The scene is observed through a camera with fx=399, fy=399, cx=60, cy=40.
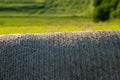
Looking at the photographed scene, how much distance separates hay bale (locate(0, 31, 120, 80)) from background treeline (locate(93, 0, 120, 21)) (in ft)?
105

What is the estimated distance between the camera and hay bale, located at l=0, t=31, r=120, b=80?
5.80 meters

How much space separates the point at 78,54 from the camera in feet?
19.3

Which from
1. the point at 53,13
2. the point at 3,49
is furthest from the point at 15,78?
the point at 53,13

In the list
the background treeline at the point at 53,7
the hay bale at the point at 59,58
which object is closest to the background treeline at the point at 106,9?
the background treeline at the point at 53,7

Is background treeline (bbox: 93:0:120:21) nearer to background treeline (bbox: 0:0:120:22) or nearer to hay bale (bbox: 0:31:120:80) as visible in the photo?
background treeline (bbox: 0:0:120:22)

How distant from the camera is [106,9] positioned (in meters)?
41.3

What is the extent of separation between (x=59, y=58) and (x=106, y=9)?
36.0 m

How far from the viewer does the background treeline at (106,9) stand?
127 ft

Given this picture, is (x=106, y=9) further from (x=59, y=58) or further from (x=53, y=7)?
(x=59, y=58)

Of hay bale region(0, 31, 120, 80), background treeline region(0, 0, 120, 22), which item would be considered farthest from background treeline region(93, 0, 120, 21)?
hay bale region(0, 31, 120, 80)

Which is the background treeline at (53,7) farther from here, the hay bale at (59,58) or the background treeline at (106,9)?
the hay bale at (59,58)

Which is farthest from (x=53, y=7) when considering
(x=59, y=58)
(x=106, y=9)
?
(x=59, y=58)

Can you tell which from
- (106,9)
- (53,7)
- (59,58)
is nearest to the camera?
(59,58)

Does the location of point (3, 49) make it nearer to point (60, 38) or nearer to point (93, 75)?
point (60, 38)
